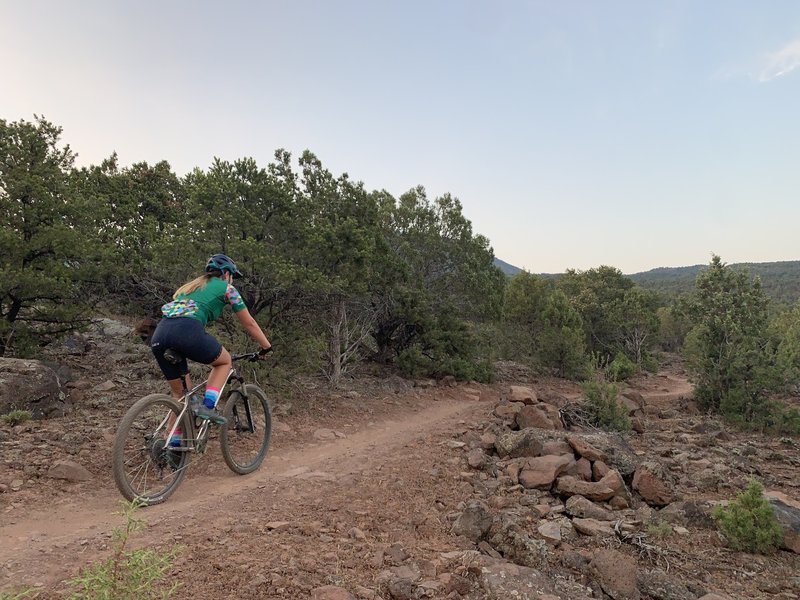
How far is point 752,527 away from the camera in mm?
4457

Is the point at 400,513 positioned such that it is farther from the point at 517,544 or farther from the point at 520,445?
the point at 520,445

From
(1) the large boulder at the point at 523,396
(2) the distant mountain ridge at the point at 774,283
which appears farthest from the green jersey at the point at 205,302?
(2) the distant mountain ridge at the point at 774,283

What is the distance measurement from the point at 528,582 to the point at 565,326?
19047mm

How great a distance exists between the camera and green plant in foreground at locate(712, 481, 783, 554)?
4.44 meters

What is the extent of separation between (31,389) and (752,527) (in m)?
9.72

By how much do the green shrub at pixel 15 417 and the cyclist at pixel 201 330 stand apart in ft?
10.1

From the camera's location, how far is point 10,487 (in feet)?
14.7

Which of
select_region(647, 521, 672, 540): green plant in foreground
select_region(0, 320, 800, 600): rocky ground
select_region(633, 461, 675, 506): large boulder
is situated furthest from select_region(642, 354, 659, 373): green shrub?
select_region(647, 521, 672, 540): green plant in foreground

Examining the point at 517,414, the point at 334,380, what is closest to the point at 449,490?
the point at 517,414

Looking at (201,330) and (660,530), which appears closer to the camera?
(201,330)

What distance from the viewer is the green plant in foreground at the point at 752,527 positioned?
4438 millimetres

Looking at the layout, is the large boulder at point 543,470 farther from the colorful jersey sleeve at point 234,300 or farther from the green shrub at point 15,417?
the green shrub at point 15,417

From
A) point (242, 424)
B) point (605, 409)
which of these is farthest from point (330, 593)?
point (605, 409)

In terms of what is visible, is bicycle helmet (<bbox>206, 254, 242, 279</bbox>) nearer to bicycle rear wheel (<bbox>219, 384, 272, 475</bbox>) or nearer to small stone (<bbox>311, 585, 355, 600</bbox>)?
bicycle rear wheel (<bbox>219, 384, 272, 475</bbox>)
